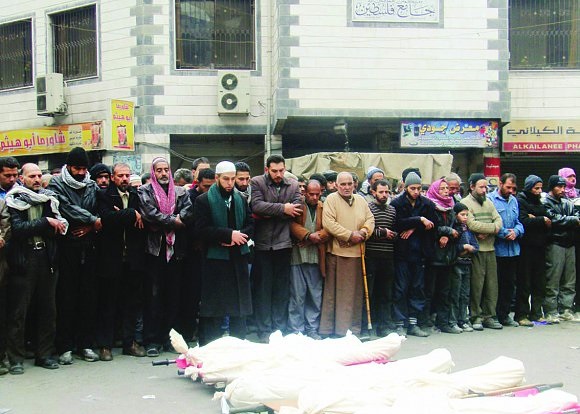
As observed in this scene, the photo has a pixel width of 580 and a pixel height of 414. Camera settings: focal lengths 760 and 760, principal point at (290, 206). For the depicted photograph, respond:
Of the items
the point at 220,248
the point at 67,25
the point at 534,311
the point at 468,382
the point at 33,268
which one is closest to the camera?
the point at 468,382

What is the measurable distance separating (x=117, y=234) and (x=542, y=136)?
13.5 m

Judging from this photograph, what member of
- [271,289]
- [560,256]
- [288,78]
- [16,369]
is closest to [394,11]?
[288,78]

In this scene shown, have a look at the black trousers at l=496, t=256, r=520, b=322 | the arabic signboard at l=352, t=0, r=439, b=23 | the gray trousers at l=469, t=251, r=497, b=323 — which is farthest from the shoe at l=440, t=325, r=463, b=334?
the arabic signboard at l=352, t=0, r=439, b=23

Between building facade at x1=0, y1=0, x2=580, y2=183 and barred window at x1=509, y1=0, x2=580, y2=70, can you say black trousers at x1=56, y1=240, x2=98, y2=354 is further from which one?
barred window at x1=509, y1=0, x2=580, y2=70

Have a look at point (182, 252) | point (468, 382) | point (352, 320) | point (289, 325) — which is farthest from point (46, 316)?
point (468, 382)

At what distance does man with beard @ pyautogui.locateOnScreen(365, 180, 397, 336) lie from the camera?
923cm

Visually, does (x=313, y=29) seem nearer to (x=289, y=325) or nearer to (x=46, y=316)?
(x=289, y=325)

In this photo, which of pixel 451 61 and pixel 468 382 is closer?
pixel 468 382

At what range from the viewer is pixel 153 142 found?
17.6 m

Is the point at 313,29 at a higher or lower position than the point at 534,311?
higher

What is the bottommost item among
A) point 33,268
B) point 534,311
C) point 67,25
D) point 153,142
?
point 534,311

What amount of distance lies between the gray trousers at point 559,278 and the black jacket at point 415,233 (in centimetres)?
198

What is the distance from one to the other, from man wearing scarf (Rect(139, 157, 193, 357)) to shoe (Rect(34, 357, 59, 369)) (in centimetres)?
102

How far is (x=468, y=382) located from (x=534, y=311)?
211 inches
